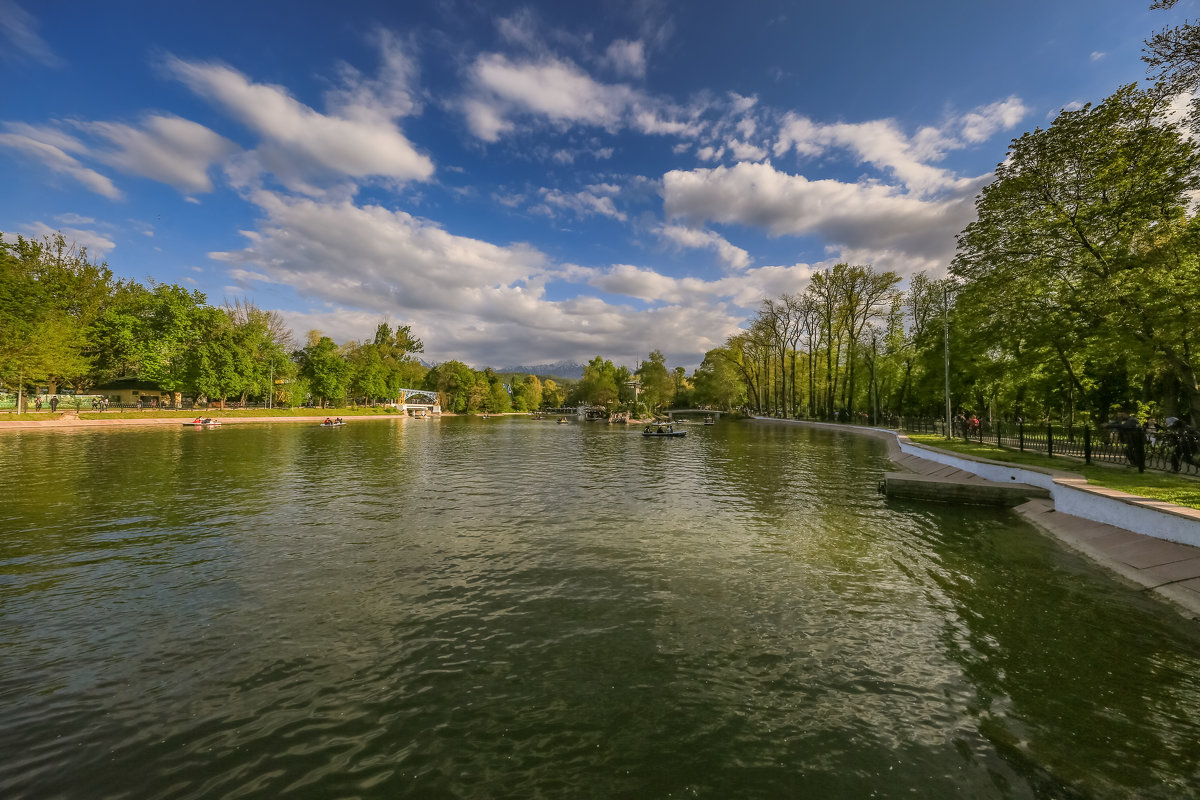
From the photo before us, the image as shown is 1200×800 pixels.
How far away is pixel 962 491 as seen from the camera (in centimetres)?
1911

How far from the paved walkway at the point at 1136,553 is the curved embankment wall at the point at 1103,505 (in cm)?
17

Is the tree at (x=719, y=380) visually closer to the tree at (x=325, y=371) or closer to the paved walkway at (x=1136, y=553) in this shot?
the tree at (x=325, y=371)

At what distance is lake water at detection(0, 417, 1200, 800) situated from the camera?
16.5 feet

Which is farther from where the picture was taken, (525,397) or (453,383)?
(525,397)

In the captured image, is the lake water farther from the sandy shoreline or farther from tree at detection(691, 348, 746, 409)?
tree at detection(691, 348, 746, 409)

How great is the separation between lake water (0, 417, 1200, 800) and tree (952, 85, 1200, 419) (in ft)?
38.1

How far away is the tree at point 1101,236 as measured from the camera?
17891 mm

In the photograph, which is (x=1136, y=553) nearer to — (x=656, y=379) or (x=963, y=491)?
(x=963, y=491)

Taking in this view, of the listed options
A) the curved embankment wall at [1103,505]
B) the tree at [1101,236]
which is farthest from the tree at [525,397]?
the curved embankment wall at [1103,505]

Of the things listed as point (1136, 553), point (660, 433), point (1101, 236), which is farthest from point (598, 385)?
point (1136, 553)

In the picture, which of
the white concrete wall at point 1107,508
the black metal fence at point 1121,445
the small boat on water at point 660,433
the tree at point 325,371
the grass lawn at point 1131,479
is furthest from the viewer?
the tree at point 325,371

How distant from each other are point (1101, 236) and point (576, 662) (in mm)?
30333

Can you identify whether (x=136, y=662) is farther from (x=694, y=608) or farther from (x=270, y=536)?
(x=694, y=608)

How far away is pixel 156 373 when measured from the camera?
237ft
